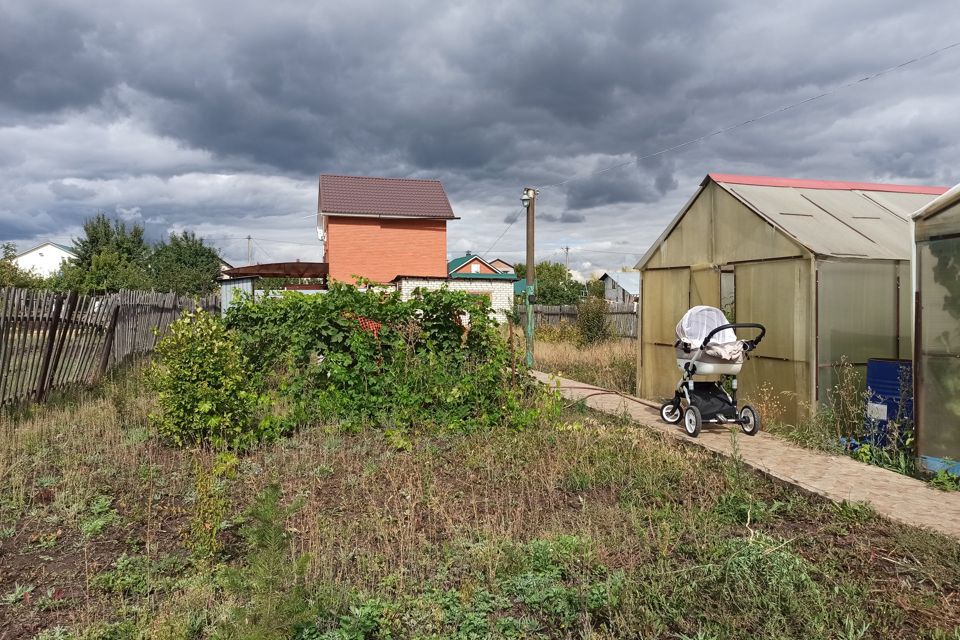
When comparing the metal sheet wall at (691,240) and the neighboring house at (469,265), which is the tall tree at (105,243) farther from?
the metal sheet wall at (691,240)

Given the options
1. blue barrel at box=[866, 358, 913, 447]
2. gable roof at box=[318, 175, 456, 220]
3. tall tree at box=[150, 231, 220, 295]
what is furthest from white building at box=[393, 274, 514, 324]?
tall tree at box=[150, 231, 220, 295]

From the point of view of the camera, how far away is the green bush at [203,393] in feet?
21.9

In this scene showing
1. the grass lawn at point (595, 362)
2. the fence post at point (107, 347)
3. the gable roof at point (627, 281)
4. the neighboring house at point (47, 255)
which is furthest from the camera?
the neighboring house at point (47, 255)

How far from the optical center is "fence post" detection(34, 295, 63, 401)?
28.1ft

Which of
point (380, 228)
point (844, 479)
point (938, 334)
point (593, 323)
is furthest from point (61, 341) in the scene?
point (380, 228)

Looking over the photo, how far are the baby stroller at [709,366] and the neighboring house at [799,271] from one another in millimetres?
637

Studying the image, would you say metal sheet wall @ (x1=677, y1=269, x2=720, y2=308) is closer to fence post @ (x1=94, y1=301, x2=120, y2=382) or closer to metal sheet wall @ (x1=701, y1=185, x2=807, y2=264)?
metal sheet wall @ (x1=701, y1=185, x2=807, y2=264)

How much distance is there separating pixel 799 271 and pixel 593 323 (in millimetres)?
11416

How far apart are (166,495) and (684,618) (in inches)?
169

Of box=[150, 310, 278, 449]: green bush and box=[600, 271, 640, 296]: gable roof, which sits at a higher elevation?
box=[600, 271, 640, 296]: gable roof

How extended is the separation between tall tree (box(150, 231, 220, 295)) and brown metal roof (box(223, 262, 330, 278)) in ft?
57.4

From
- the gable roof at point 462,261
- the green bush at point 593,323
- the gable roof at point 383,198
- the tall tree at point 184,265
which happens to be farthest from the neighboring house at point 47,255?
the green bush at point 593,323

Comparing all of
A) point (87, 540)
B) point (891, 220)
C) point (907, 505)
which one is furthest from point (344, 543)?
point (891, 220)

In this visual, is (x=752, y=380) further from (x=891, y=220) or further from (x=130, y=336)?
(x=130, y=336)
